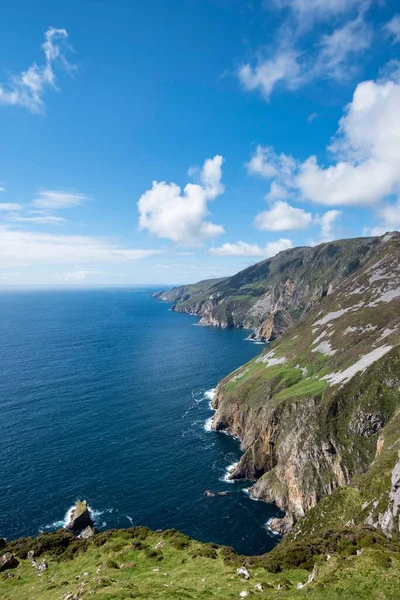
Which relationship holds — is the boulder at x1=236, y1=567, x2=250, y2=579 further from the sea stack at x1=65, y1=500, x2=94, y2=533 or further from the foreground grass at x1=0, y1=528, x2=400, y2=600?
the sea stack at x1=65, y1=500, x2=94, y2=533

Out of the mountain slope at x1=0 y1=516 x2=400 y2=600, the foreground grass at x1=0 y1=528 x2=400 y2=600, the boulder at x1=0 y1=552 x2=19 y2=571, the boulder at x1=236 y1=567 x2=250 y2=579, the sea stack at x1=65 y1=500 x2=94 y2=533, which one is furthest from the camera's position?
the sea stack at x1=65 y1=500 x2=94 y2=533

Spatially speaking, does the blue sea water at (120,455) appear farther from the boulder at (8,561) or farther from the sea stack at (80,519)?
the boulder at (8,561)

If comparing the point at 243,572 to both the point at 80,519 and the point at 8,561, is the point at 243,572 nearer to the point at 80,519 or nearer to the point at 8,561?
the point at 8,561

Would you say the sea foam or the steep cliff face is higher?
the steep cliff face

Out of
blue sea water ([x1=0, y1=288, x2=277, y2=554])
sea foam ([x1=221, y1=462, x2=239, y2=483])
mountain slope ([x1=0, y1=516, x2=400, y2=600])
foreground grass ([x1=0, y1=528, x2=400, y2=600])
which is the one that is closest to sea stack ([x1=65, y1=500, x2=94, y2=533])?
blue sea water ([x1=0, y1=288, x2=277, y2=554])

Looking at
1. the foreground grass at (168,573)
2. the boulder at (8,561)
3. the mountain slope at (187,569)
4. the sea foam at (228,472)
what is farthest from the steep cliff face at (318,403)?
the boulder at (8,561)

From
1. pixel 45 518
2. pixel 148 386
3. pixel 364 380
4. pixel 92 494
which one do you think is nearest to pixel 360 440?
pixel 364 380

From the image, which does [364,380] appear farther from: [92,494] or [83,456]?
[83,456]
